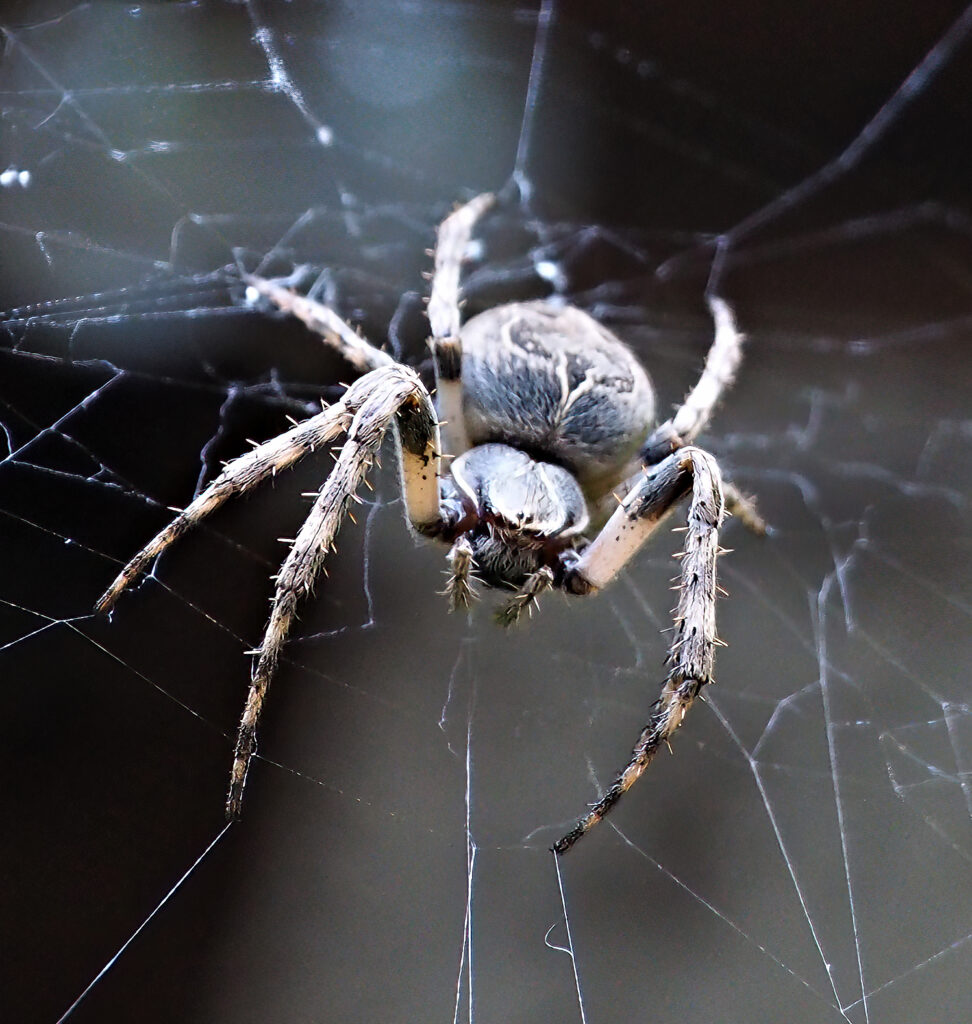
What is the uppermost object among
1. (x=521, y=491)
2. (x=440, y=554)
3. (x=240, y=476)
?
(x=240, y=476)

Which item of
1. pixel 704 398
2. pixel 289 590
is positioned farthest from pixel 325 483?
pixel 704 398

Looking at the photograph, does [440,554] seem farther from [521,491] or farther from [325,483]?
[325,483]

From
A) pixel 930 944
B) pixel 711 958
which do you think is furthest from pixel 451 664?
pixel 930 944

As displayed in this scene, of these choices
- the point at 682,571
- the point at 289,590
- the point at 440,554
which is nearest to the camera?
the point at 289,590

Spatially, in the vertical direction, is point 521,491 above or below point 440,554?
above

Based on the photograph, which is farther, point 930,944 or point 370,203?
point 370,203

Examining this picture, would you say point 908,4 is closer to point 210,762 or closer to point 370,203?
point 370,203

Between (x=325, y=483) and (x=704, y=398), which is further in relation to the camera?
(x=704, y=398)

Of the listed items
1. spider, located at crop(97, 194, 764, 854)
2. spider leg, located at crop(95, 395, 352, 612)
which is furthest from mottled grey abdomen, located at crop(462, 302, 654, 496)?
spider leg, located at crop(95, 395, 352, 612)
